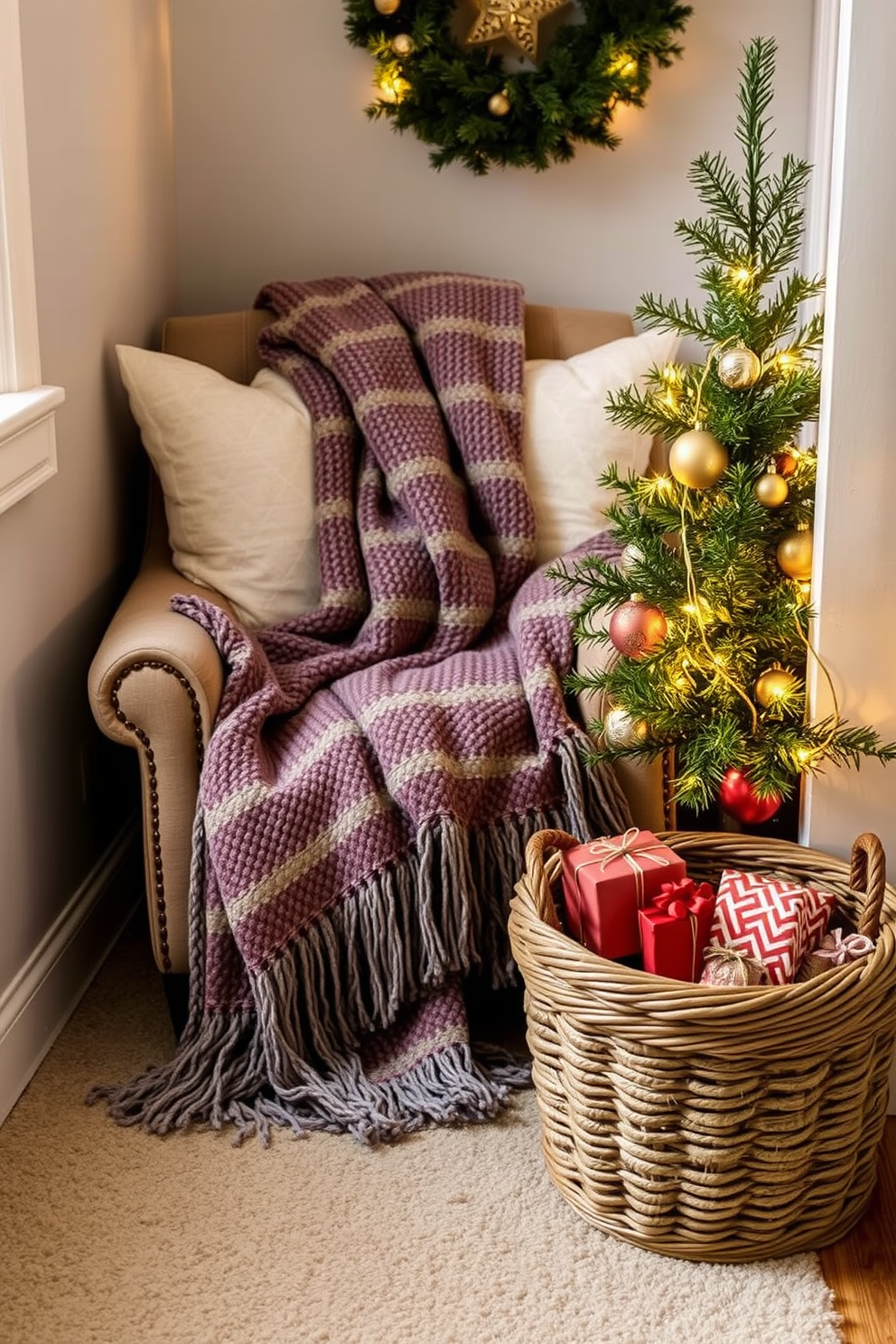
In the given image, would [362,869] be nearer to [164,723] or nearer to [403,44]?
[164,723]

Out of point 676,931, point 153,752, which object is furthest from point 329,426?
point 676,931

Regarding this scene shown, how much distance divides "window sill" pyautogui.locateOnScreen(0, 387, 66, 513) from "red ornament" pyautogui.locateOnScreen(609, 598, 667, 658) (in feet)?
2.56

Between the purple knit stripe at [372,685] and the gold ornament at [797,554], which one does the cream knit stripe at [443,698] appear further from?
the gold ornament at [797,554]

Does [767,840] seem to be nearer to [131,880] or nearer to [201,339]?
[131,880]

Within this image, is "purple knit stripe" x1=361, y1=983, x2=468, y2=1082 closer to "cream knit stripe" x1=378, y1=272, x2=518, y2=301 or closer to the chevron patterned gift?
the chevron patterned gift

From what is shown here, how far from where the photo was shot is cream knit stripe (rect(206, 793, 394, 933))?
6.07 feet

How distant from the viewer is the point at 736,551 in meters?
1.71

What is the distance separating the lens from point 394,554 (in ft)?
7.55

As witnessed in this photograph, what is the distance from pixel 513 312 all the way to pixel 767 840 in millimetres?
1148

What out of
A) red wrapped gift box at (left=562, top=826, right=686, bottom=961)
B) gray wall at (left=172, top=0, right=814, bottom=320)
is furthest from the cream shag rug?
gray wall at (left=172, top=0, right=814, bottom=320)

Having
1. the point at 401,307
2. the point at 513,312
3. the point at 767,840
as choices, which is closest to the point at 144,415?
the point at 401,307

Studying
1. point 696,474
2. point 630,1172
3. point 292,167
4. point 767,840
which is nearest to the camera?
point 630,1172

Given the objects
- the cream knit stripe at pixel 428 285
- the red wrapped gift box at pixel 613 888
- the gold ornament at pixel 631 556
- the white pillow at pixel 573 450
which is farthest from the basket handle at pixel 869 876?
the cream knit stripe at pixel 428 285

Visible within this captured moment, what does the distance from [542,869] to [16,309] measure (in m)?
0.99
